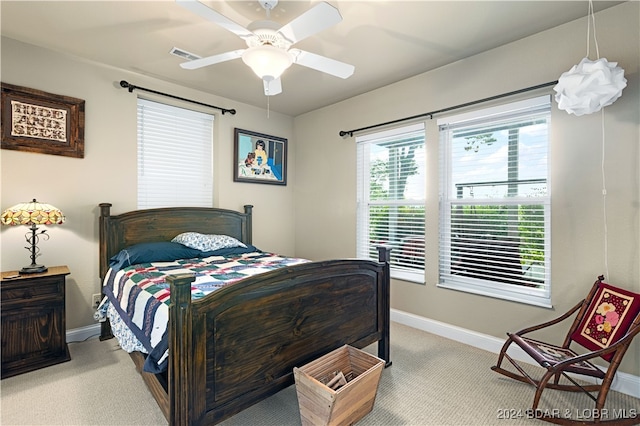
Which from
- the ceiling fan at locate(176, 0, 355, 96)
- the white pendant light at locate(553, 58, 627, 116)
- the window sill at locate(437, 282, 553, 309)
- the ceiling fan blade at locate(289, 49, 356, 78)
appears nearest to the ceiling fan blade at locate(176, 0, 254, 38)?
the ceiling fan at locate(176, 0, 355, 96)

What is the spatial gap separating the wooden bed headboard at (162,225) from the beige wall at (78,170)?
0.47ft

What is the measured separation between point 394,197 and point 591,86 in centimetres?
191

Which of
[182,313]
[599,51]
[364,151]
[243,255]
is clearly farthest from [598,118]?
[243,255]

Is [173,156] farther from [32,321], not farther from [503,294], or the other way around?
[503,294]

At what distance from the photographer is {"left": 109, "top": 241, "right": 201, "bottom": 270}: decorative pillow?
8.96ft

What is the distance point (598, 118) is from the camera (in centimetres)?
223

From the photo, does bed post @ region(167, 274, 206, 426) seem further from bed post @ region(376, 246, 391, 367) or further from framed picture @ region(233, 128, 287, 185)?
framed picture @ region(233, 128, 287, 185)

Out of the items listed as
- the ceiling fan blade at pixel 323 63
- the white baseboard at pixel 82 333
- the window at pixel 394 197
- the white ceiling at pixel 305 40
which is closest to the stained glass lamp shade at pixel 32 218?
the white baseboard at pixel 82 333

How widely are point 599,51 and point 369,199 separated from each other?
2316 mm

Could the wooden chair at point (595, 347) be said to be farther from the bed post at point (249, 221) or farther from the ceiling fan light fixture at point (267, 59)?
the bed post at point (249, 221)

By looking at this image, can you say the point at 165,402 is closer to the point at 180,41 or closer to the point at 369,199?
the point at 180,41

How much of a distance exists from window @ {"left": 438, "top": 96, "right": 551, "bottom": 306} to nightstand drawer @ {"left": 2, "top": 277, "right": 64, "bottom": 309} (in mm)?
3354

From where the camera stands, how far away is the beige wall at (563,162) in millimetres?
2129

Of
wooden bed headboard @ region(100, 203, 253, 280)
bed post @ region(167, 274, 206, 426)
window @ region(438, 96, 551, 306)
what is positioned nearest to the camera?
bed post @ region(167, 274, 206, 426)
